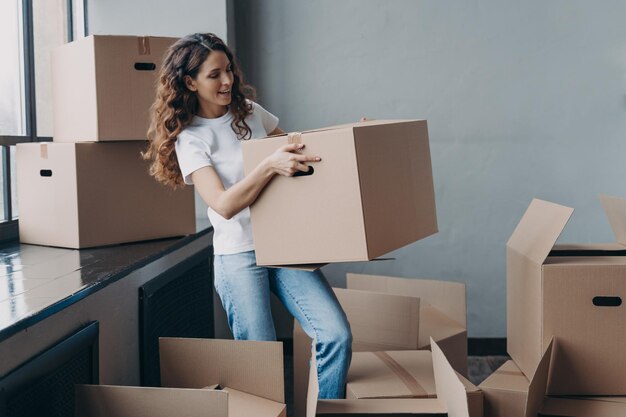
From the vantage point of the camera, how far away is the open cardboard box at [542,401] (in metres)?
1.72

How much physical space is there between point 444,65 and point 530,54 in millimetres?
373

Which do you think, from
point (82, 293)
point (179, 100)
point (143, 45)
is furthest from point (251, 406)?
point (143, 45)

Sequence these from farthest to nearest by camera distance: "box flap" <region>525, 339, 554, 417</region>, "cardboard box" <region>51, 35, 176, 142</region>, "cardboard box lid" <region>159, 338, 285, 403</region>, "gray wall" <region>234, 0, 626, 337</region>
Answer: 1. "gray wall" <region>234, 0, 626, 337</region>
2. "cardboard box" <region>51, 35, 176, 142</region>
3. "cardboard box lid" <region>159, 338, 285, 403</region>
4. "box flap" <region>525, 339, 554, 417</region>

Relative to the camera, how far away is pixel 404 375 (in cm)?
196

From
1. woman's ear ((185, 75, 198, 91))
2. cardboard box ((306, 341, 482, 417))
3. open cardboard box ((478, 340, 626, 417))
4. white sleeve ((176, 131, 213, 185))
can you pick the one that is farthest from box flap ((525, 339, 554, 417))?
woman's ear ((185, 75, 198, 91))

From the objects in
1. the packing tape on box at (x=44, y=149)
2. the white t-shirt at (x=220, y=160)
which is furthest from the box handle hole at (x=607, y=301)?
the packing tape on box at (x=44, y=149)

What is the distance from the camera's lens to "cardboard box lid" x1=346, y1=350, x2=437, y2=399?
6.07ft

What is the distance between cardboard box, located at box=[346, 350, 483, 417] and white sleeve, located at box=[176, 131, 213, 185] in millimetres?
697

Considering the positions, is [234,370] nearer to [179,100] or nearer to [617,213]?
[179,100]

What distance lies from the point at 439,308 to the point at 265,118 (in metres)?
0.93

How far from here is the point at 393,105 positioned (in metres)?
3.23

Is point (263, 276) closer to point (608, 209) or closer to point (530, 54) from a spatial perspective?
point (608, 209)

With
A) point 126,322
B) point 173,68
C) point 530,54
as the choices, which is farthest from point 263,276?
point 530,54

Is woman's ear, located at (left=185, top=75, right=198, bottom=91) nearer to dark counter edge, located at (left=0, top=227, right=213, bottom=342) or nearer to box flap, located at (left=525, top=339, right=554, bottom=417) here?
dark counter edge, located at (left=0, top=227, right=213, bottom=342)
